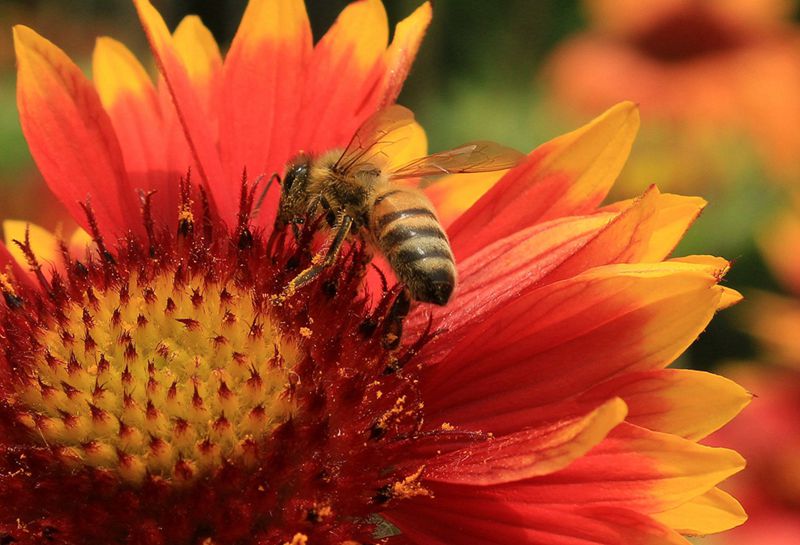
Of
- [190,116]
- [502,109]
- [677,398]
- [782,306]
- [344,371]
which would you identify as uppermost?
[502,109]

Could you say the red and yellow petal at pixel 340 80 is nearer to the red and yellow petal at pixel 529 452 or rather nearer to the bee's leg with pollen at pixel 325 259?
the bee's leg with pollen at pixel 325 259

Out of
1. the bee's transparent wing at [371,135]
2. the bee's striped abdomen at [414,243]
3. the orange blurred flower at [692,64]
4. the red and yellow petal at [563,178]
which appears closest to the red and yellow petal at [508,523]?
the bee's striped abdomen at [414,243]

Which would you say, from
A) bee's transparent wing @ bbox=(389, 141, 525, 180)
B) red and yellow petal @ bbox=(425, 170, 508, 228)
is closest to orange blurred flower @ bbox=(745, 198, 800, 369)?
red and yellow petal @ bbox=(425, 170, 508, 228)

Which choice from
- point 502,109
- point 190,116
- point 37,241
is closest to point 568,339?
point 190,116

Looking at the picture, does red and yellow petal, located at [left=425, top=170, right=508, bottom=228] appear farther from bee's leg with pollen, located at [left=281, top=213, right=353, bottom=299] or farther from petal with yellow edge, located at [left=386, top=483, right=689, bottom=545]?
petal with yellow edge, located at [left=386, top=483, right=689, bottom=545]

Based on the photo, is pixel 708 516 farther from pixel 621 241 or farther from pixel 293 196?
pixel 293 196

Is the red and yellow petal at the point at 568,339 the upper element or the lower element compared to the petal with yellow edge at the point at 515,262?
lower

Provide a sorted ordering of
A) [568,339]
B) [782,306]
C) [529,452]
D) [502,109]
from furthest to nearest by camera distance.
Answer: [502,109], [782,306], [568,339], [529,452]
